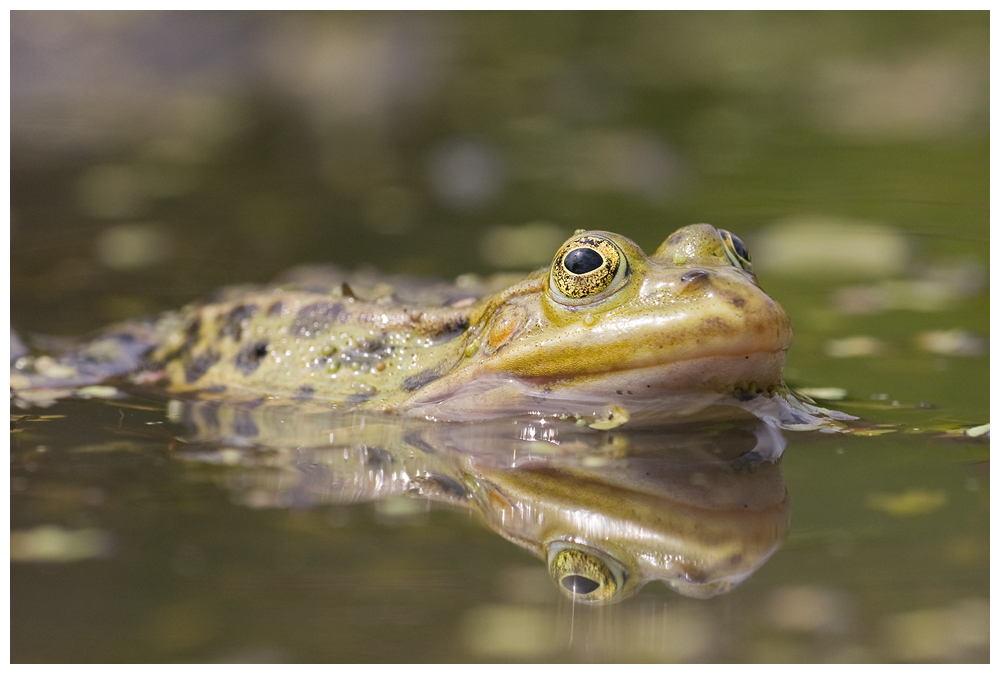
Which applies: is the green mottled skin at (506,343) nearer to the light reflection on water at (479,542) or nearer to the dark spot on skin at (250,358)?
the dark spot on skin at (250,358)

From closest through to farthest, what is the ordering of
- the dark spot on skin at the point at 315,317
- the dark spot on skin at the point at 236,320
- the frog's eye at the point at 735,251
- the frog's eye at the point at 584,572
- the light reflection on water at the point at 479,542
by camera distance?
the light reflection on water at the point at 479,542
the frog's eye at the point at 584,572
the frog's eye at the point at 735,251
the dark spot on skin at the point at 315,317
the dark spot on skin at the point at 236,320

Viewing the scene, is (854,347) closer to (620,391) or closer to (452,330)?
(620,391)

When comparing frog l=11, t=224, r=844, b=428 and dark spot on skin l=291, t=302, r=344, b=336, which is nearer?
frog l=11, t=224, r=844, b=428

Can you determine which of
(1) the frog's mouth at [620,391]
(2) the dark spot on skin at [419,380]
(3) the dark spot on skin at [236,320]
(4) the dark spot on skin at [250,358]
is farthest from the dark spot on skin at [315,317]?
(1) the frog's mouth at [620,391]

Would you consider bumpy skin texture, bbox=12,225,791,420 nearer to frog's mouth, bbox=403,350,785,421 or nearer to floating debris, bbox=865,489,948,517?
frog's mouth, bbox=403,350,785,421

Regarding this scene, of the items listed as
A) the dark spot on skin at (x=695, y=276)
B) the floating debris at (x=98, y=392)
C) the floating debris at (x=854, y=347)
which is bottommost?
the floating debris at (x=98, y=392)

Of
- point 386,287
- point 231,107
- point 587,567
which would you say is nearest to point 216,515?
point 587,567

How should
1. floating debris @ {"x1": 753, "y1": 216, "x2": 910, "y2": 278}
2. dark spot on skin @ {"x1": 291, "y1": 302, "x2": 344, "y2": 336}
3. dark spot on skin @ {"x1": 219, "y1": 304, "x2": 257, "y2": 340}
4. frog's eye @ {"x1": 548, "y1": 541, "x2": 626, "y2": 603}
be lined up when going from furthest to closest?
1. floating debris @ {"x1": 753, "y1": 216, "x2": 910, "y2": 278}
2. dark spot on skin @ {"x1": 219, "y1": 304, "x2": 257, "y2": 340}
3. dark spot on skin @ {"x1": 291, "y1": 302, "x2": 344, "y2": 336}
4. frog's eye @ {"x1": 548, "y1": 541, "x2": 626, "y2": 603}

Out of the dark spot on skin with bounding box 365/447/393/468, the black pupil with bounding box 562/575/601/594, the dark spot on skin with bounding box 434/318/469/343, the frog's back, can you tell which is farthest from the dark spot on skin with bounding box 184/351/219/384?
the black pupil with bounding box 562/575/601/594
